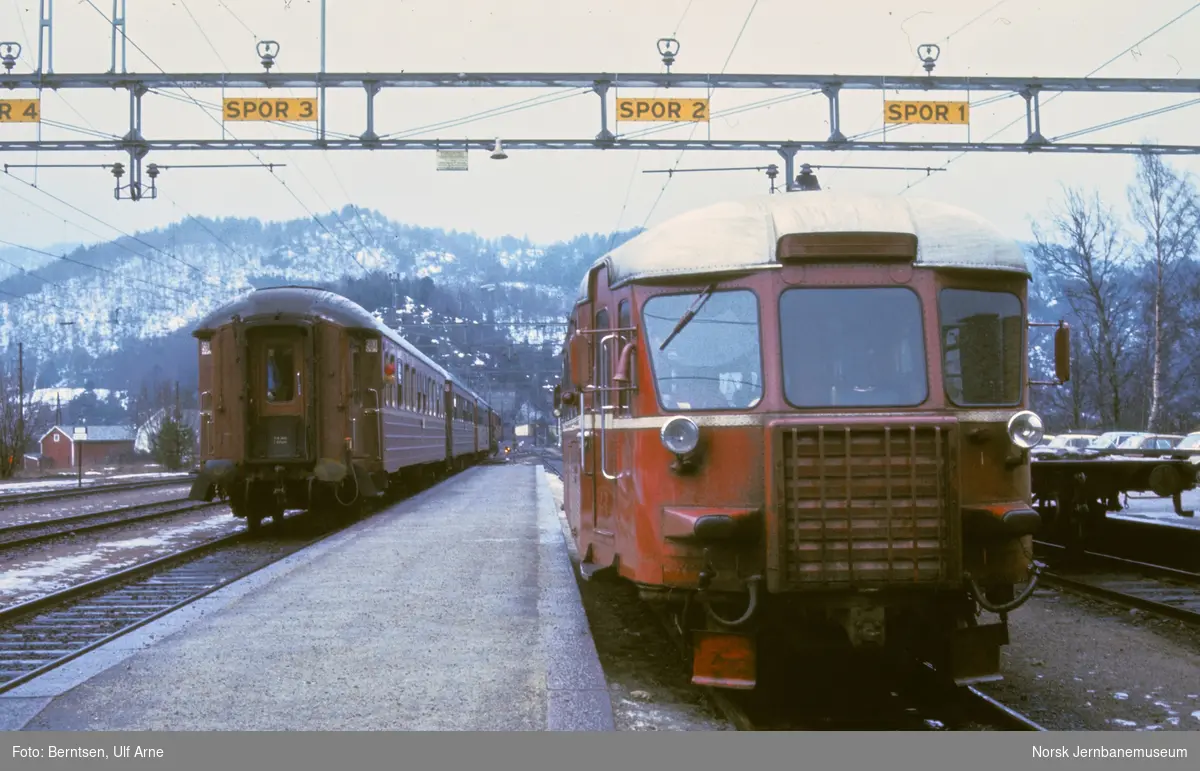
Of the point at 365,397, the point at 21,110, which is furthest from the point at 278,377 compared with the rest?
the point at 21,110

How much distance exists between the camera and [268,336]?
16.0 meters

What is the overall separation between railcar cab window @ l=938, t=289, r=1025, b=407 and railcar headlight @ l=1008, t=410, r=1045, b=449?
0.16 meters

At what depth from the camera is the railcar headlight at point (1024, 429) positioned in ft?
20.5

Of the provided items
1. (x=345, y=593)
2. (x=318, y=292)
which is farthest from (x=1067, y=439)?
(x=345, y=593)

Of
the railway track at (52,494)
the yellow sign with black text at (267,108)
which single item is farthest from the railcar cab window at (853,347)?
the railway track at (52,494)

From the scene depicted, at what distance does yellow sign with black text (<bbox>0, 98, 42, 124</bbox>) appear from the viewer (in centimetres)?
1752

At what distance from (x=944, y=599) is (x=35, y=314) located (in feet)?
244

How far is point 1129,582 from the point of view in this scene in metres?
11.8

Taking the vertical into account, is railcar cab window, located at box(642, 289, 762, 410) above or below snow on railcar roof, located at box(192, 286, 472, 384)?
below

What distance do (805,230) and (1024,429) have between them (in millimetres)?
1633

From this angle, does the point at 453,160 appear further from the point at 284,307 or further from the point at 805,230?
the point at 805,230

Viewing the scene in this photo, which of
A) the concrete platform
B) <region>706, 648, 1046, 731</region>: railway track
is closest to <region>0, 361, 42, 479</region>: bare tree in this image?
the concrete platform

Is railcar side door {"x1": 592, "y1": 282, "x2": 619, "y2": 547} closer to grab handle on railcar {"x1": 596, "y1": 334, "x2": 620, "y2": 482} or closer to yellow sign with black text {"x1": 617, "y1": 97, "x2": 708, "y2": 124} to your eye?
grab handle on railcar {"x1": 596, "y1": 334, "x2": 620, "y2": 482}

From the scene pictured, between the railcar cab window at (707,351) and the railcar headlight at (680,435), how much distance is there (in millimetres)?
269
